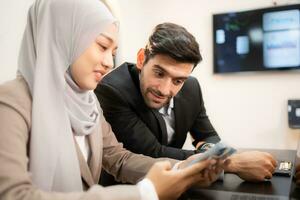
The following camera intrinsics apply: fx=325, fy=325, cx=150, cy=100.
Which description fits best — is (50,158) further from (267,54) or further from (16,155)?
(267,54)

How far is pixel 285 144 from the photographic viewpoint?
293cm

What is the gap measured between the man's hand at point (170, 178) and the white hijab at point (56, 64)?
264 millimetres

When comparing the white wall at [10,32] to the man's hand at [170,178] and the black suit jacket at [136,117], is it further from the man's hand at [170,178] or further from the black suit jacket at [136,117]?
the man's hand at [170,178]

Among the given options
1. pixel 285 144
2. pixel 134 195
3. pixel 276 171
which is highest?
pixel 134 195

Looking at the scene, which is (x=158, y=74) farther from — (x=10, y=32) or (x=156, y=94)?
(x=10, y=32)

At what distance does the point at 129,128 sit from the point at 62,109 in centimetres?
55

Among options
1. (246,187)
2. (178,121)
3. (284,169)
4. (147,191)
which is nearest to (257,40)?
(178,121)

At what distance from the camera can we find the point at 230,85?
310 cm

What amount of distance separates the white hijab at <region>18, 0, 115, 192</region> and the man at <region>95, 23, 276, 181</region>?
0.48 metres

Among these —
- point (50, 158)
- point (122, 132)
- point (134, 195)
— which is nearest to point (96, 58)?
point (50, 158)

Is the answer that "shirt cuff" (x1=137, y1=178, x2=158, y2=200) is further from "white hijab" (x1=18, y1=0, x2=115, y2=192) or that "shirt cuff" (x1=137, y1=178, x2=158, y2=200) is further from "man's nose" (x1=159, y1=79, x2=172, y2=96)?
"man's nose" (x1=159, y1=79, x2=172, y2=96)

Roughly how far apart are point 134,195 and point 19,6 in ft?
5.23

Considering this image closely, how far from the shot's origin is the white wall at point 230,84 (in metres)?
2.93

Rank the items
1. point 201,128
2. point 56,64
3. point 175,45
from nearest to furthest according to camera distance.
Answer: point 56,64 → point 175,45 → point 201,128
